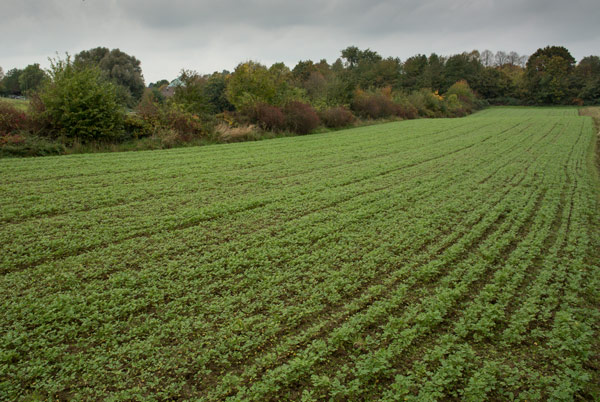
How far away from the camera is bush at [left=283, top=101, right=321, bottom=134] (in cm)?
2119

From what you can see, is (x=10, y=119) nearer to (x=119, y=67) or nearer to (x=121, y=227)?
(x=121, y=227)

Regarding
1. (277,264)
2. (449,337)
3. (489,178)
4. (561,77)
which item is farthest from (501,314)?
(561,77)

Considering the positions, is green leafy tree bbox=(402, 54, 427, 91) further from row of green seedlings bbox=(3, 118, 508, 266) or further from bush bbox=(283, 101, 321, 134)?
row of green seedlings bbox=(3, 118, 508, 266)

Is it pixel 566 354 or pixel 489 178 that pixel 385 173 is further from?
pixel 566 354

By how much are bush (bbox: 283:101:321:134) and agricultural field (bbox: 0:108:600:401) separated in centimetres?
1392

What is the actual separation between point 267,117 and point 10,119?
1228 cm

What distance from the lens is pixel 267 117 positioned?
19.9m

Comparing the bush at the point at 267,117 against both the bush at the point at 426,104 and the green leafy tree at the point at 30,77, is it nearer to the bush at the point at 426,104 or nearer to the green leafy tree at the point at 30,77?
the bush at the point at 426,104

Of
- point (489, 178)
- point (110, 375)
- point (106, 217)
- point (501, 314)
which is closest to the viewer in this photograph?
point (110, 375)

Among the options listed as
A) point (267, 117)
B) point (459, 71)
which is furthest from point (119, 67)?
point (459, 71)

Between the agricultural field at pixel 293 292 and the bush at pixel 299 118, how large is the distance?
1392 cm

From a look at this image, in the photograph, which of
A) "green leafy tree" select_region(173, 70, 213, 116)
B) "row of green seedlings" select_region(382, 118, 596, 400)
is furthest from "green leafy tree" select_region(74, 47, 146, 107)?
"row of green seedlings" select_region(382, 118, 596, 400)

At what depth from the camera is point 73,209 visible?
20.0 feet

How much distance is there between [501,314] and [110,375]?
13.5 ft
